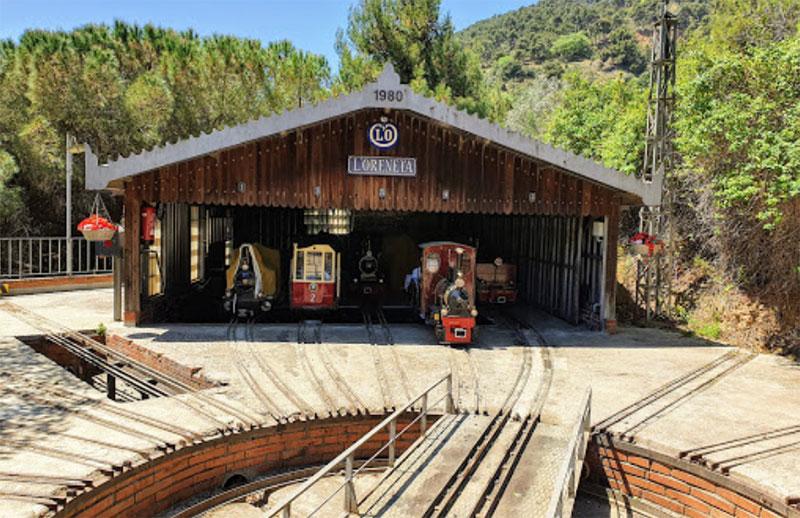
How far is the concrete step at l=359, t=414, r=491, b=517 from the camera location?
6.50 metres

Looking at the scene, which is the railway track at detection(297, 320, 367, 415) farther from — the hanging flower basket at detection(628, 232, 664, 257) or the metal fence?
the metal fence

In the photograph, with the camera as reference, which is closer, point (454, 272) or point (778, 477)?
point (778, 477)

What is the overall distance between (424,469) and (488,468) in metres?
0.81

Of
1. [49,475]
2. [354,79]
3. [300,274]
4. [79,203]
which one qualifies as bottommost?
[49,475]

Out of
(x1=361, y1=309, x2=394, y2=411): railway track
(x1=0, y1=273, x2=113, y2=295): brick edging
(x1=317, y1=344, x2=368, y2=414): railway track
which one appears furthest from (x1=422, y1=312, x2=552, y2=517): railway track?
(x1=0, y1=273, x2=113, y2=295): brick edging

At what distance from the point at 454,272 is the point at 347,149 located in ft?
13.4

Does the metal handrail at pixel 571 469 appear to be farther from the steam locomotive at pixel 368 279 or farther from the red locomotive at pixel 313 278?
the steam locomotive at pixel 368 279

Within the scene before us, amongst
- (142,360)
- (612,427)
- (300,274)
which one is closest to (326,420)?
(612,427)

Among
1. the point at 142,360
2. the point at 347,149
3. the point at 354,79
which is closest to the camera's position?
the point at 142,360

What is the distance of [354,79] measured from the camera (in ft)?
98.5

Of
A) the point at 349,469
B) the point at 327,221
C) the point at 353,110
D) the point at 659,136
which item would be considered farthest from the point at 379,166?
the point at 327,221

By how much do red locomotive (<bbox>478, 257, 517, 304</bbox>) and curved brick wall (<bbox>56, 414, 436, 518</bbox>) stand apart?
1065 cm

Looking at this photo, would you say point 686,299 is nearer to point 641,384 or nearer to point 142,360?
point 641,384

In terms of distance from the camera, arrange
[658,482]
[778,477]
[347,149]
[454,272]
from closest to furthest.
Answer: [778,477] < [658,482] < [347,149] < [454,272]
